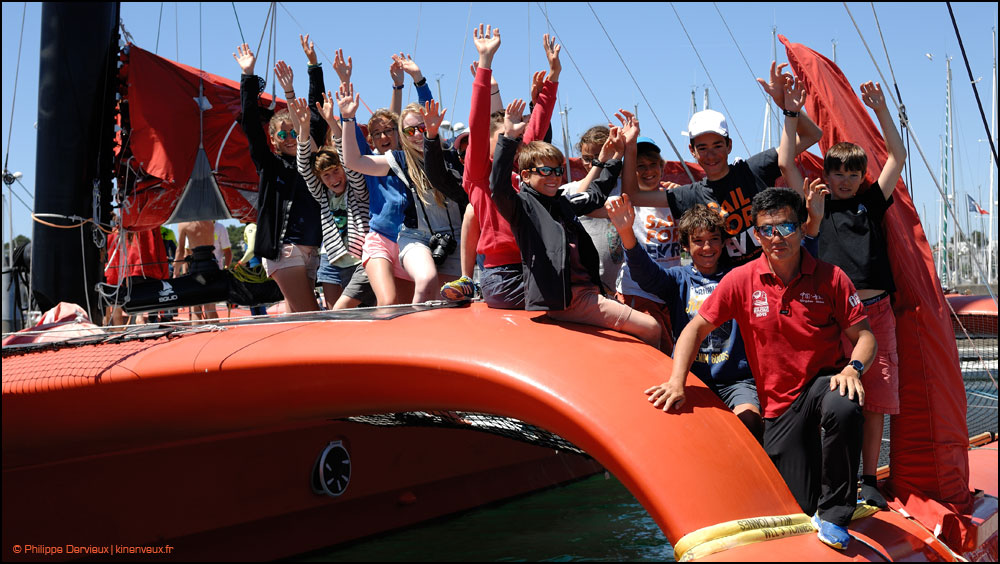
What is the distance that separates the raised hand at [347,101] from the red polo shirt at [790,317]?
2.44 meters

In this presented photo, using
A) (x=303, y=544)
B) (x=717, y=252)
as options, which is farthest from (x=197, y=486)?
(x=717, y=252)

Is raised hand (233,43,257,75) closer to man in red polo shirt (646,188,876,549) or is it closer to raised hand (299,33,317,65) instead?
raised hand (299,33,317,65)

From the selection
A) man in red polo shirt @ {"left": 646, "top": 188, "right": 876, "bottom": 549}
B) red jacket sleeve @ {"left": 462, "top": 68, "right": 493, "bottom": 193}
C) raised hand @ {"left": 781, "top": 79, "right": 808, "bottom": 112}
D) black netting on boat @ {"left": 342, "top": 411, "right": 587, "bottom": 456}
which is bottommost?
black netting on boat @ {"left": 342, "top": 411, "right": 587, "bottom": 456}

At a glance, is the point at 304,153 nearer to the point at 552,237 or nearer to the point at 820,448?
the point at 552,237

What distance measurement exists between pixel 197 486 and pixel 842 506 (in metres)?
4.15

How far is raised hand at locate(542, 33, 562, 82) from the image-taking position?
4.41 m

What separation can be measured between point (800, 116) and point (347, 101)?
7.73ft

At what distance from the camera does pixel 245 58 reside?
5.70 metres

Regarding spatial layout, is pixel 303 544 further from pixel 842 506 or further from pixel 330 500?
pixel 842 506

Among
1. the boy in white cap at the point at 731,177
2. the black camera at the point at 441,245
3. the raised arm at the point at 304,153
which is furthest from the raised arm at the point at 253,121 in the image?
the boy in white cap at the point at 731,177

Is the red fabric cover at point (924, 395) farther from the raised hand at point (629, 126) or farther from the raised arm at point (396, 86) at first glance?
the raised arm at point (396, 86)

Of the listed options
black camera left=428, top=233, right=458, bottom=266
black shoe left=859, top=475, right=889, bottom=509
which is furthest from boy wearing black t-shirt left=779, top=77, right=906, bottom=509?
black camera left=428, top=233, right=458, bottom=266

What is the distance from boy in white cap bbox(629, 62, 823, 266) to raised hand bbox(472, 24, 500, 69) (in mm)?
955

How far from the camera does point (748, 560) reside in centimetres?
272
